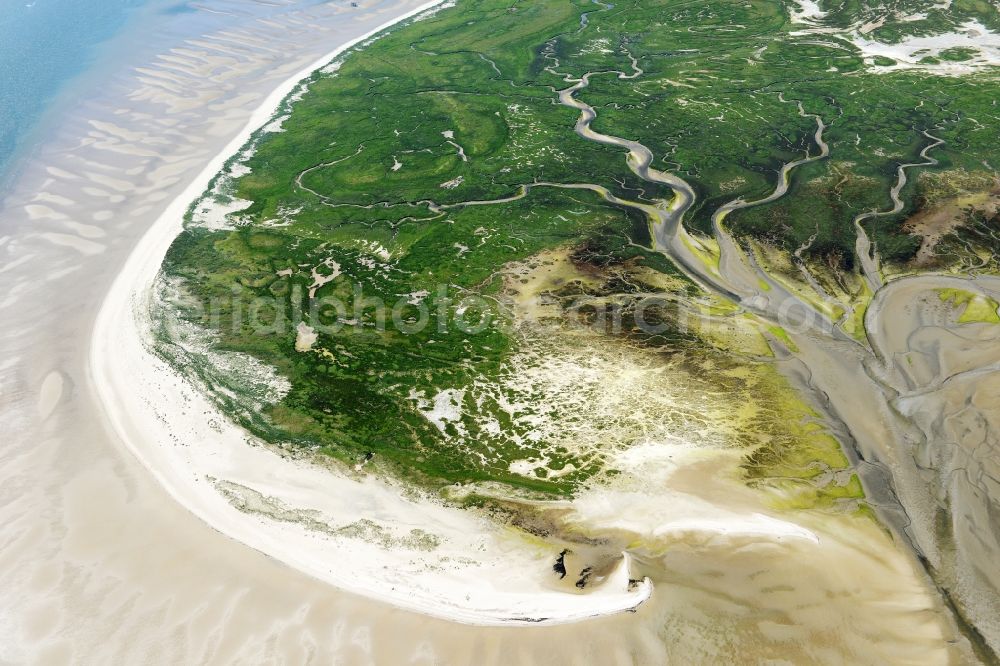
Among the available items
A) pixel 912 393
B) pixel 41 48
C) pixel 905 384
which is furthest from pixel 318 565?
pixel 41 48

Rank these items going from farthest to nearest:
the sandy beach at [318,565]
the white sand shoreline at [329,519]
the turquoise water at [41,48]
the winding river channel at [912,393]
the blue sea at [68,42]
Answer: the turquoise water at [41,48] < the blue sea at [68,42] < the winding river channel at [912,393] < the white sand shoreline at [329,519] < the sandy beach at [318,565]

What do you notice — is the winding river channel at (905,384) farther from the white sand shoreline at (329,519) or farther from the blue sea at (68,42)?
the blue sea at (68,42)

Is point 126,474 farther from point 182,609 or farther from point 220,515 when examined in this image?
point 182,609

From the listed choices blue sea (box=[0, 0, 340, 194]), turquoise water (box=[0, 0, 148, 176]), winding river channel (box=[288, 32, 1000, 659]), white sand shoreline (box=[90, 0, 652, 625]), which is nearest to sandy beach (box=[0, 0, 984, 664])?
white sand shoreline (box=[90, 0, 652, 625])

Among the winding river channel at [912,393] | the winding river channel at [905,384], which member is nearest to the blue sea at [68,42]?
the winding river channel at [905,384]

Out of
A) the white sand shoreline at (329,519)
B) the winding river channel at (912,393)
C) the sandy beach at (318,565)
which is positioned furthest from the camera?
the winding river channel at (912,393)

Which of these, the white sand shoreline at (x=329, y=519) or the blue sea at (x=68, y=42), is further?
the blue sea at (x=68, y=42)

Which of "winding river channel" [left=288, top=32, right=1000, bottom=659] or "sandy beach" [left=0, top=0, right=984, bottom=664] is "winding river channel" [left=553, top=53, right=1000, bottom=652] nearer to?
"winding river channel" [left=288, top=32, right=1000, bottom=659]

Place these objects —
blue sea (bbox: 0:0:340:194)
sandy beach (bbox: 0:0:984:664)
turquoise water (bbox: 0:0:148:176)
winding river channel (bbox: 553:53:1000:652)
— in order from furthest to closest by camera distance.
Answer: turquoise water (bbox: 0:0:148:176), blue sea (bbox: 0:0:340:194), winding river channel (bbox: 553:53:1000:652), sandy beach (bbox: 0:0:984:664)
